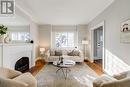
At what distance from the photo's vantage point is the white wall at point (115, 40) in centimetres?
345

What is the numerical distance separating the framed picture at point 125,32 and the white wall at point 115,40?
12 cm

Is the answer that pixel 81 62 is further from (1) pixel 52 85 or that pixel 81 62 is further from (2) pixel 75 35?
(1) pixel 52 85

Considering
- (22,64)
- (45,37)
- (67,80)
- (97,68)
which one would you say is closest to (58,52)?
(45,37)

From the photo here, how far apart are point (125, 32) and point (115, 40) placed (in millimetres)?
770

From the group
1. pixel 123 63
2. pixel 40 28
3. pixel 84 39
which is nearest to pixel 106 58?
pixel 123 63

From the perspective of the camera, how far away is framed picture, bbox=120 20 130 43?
325 cm

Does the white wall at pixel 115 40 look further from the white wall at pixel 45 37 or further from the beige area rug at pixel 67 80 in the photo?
the white wall at pixel 45 37

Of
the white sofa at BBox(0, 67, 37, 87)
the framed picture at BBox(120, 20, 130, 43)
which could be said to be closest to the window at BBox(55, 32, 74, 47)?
the framed picture at BBox(120, 20, 130, 43)

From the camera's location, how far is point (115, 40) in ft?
13.6

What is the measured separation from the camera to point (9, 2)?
142 inches

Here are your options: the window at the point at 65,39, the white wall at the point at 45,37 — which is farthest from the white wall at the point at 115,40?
the white wall at the point at 45,37

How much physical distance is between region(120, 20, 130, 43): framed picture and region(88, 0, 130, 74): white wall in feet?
0.40

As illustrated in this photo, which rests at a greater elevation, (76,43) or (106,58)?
(76,43)

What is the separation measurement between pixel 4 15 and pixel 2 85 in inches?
80.4
